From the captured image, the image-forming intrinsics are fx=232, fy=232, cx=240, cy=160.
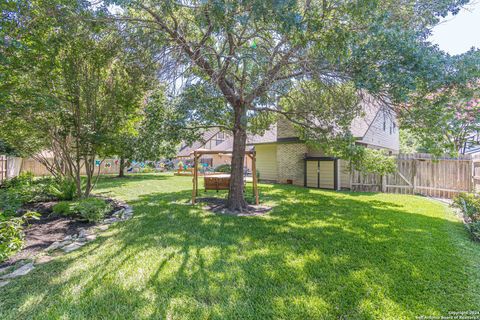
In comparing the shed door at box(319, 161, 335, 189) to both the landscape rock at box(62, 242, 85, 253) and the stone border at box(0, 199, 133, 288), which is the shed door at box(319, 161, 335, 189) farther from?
the landscape rock at box(62, 242, 85, 253)

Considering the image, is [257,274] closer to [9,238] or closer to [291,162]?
[9,238]

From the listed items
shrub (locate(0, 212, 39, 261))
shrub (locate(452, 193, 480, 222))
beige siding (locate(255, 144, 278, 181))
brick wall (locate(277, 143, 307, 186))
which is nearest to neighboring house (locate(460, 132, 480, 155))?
shrub (locate(452, 193, 480, 222))

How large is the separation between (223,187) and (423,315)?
794cm

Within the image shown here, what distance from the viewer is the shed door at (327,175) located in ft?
41.5

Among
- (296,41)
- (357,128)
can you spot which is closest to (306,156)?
(357,128)

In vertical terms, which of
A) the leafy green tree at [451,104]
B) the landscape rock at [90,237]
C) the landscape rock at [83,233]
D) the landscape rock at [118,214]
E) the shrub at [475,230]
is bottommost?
the landscape rock at [90,237]

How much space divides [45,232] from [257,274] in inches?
187

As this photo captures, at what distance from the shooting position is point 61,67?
5754 millimetres

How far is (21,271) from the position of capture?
332cm

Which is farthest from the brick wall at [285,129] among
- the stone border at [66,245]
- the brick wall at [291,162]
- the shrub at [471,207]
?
the stone border at [66,245]

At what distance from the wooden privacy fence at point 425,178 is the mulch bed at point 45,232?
11.4m

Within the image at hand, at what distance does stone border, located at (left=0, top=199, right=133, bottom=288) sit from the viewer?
3.27m

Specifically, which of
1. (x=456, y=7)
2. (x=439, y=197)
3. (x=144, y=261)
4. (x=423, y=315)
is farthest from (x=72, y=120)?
(x=439, y=197)

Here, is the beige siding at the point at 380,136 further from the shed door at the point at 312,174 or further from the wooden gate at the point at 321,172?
the shed door at the point at 312,174
